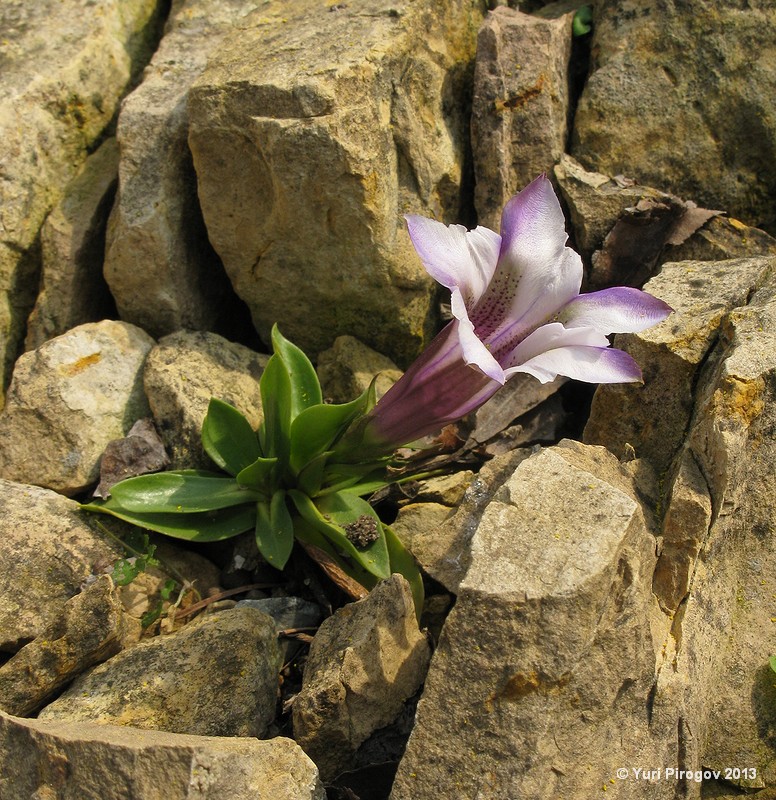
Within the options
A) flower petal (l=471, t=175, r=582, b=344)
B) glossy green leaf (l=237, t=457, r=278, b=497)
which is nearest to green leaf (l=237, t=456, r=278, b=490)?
glossy green leaf (l=237, t=457, r=278, b=497)

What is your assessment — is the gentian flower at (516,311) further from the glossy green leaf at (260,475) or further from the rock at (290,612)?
the rock at (290,612)

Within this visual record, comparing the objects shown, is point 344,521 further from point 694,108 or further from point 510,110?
point 694,108

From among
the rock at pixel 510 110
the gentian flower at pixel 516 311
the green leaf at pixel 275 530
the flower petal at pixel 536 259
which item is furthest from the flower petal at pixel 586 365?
the rock at pixel 510 110

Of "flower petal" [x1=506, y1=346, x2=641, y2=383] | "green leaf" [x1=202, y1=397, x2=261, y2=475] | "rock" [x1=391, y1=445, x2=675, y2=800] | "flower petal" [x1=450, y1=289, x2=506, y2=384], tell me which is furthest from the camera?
"green leaf" [x1=202, y1=397, x2=261, y2=475]

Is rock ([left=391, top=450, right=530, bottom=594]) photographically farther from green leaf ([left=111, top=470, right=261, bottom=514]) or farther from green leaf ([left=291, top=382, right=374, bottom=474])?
green leaf ([left=111, top=470, right=261, bottom=514])

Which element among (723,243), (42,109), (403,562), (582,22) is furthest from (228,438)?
(582,22)

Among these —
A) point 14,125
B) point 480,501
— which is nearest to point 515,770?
point 480,501

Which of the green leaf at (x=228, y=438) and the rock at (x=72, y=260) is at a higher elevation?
the rock at (x=72, y=260)
